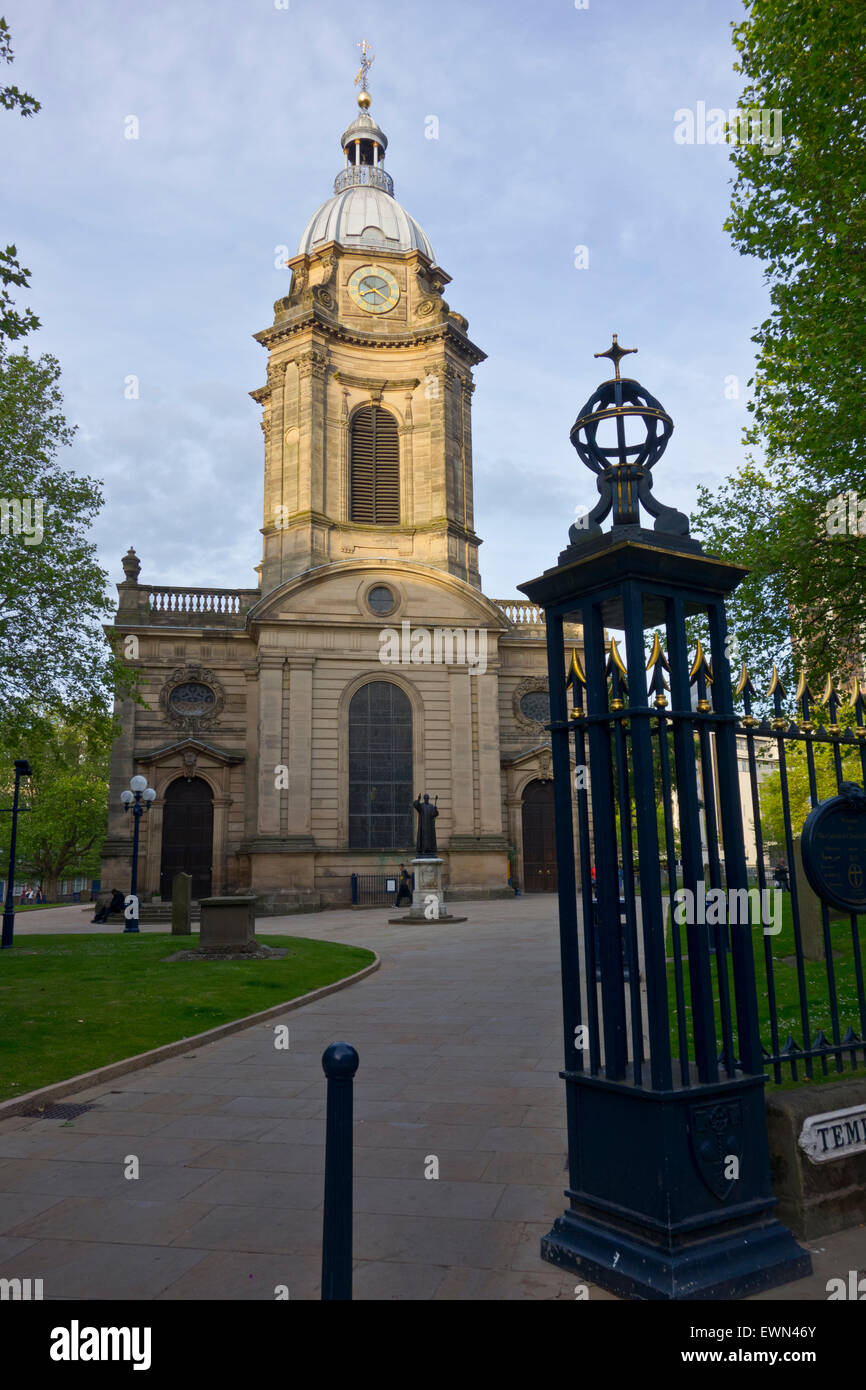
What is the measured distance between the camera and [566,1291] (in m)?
3.93

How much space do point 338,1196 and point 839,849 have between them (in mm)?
3299

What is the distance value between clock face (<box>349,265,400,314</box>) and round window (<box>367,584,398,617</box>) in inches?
511

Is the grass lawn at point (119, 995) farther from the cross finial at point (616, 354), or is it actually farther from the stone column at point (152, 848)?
the stone column at point (152, 848)

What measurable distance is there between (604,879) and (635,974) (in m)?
0.45

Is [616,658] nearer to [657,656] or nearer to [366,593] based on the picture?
[657,656]

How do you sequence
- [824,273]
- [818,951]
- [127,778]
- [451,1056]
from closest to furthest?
[451,1056] → [818,951] → [824,273] → [127,778]

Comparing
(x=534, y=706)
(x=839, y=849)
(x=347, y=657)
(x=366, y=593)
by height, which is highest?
(x=366, y=593)

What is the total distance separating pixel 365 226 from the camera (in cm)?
4031

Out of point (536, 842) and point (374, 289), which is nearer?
point (536, 842)

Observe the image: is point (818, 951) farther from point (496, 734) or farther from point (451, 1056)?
point (496, 734)

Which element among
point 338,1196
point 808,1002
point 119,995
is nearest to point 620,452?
point 338,1196

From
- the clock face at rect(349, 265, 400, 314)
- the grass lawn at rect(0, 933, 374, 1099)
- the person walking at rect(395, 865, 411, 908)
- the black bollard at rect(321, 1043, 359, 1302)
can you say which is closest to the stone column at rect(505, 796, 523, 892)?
the person walking at rect(395, 865, 411, 908)

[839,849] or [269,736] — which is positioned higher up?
[269,736]
